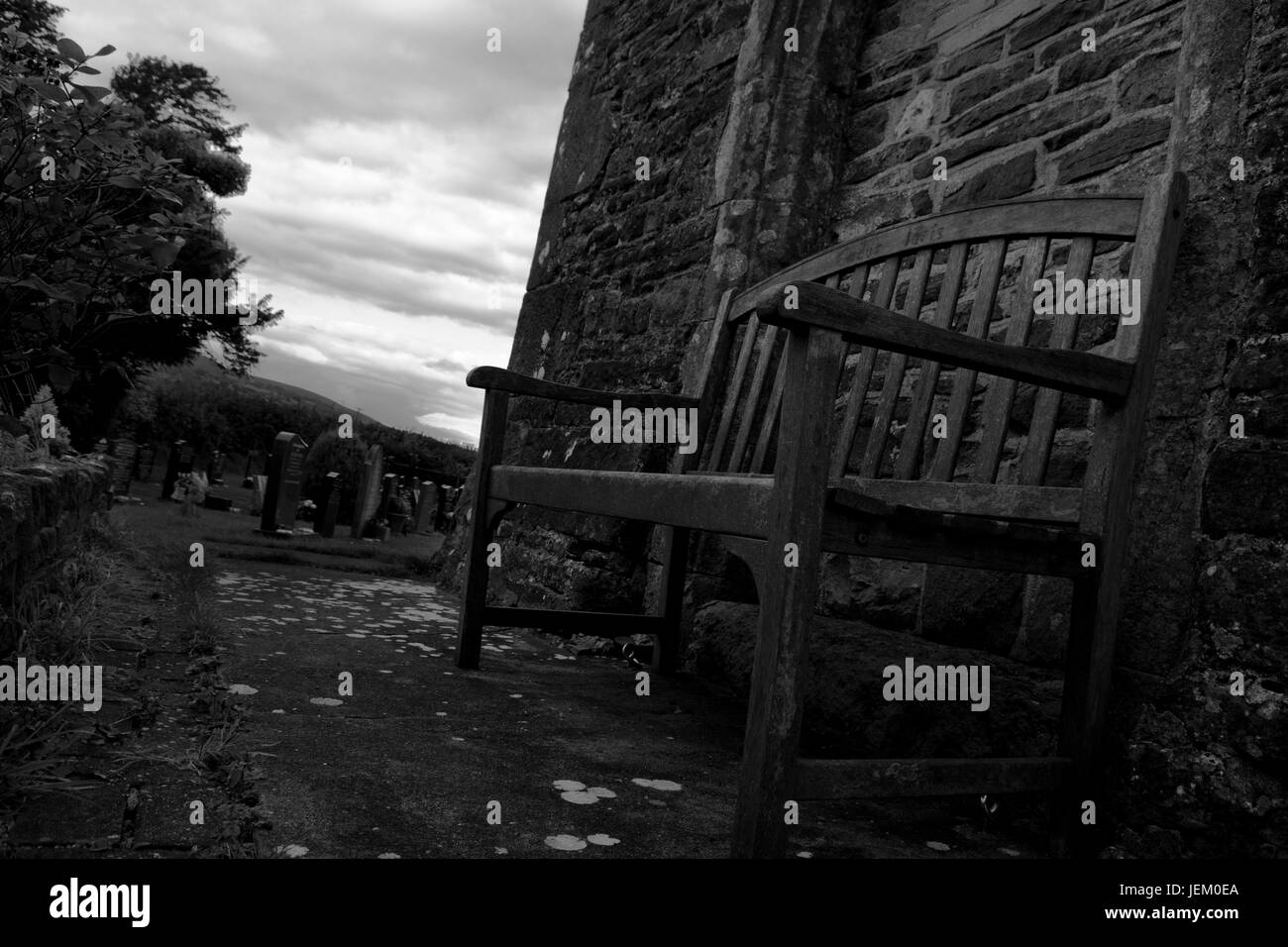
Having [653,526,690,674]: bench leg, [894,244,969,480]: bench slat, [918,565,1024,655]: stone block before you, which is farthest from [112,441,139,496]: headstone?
[894,244,969,480]: bench slat

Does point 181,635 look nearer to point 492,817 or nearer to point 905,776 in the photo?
point 492,817

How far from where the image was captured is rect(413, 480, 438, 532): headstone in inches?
449

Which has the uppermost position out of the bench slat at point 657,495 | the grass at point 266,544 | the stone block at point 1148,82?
the stone block at point 1148,82

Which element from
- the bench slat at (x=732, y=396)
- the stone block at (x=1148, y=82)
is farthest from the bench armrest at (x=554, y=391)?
the stone block at (x=1148, y=82)

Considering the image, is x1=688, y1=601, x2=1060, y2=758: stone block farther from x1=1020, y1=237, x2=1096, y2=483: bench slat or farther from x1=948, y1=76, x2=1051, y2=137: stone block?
x1=948, y1=76, x2=1051, y2=137: stone block

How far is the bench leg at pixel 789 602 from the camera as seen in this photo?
1.31 meters

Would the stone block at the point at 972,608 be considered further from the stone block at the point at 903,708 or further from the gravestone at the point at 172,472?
the gravestone at the point at 172,472

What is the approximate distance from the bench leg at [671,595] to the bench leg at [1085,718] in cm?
155

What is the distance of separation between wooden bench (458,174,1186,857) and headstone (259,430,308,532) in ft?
17.2

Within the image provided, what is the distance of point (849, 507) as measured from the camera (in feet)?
4.49

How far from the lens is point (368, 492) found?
8469 mm

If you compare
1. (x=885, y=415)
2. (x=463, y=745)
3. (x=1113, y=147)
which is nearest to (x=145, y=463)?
(x=463, y=745)

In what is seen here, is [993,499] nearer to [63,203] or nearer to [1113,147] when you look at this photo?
[1113,147]
